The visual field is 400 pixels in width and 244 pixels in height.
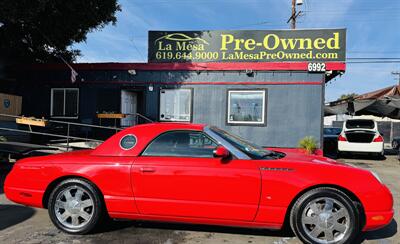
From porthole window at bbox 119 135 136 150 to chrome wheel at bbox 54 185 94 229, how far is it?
75 centimetres

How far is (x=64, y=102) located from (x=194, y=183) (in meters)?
10.9

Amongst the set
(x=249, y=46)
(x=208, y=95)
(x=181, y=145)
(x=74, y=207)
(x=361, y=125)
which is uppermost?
(x=249, y=46)

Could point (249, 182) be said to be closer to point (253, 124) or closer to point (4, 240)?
point (4, 240)

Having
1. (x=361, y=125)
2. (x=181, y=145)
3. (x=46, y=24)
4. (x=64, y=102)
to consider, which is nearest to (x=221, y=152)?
(x=181, y=145)

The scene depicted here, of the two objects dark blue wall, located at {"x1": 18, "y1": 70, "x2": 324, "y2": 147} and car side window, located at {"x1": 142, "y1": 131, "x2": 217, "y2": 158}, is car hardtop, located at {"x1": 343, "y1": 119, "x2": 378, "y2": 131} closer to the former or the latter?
dark blue wall, located at {"x1": 18, "y1": 70, "x2": 324, "y2": 147}

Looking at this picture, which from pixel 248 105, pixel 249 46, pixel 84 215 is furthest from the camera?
pixel 249 46

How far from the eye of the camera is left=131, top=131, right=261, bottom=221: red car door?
442cm

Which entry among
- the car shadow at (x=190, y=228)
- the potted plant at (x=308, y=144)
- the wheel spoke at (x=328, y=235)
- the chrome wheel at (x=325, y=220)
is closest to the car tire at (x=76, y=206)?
the car shadow at (x=190, y=228)

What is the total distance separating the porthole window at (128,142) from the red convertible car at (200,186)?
0.01 meters

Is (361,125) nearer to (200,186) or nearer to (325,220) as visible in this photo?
(325,220)

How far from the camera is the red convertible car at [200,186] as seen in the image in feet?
14.2

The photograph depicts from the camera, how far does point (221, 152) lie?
4441 mm

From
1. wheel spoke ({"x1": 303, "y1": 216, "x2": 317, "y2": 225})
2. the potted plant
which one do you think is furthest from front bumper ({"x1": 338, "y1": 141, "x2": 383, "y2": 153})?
wheel spoke ({"x1": 303, "y1": 216, "x2": 317, "y2": 225})

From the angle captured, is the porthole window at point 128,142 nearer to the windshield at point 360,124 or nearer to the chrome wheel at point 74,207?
the chrome wheel at point 74,207
